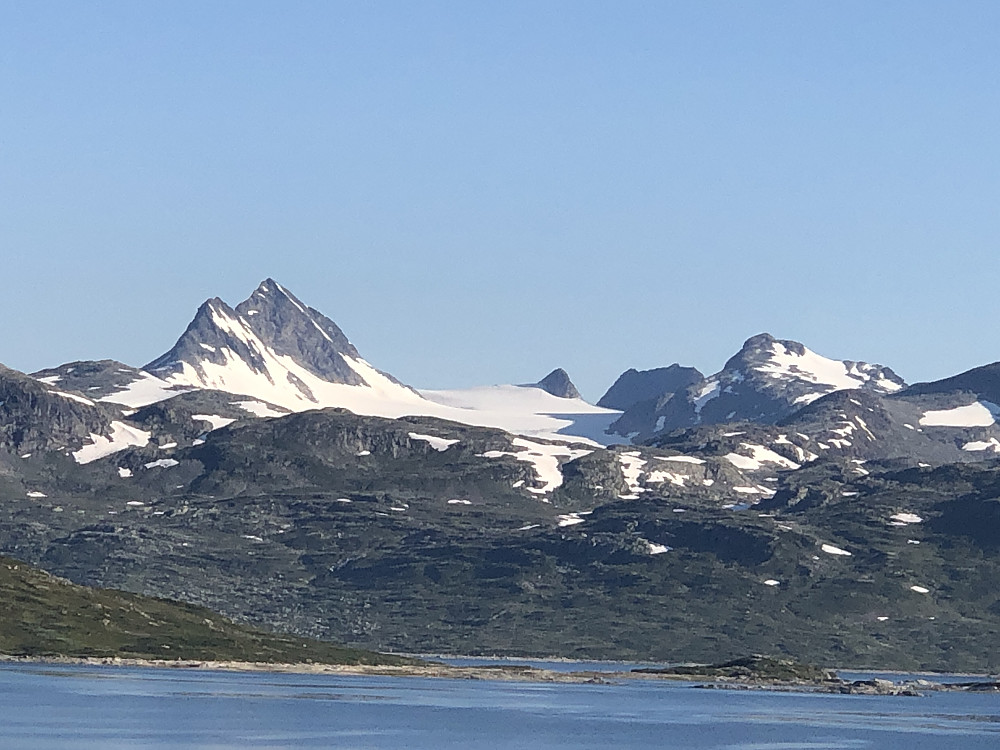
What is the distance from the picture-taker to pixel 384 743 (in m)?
169

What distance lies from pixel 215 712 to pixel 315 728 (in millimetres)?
16095

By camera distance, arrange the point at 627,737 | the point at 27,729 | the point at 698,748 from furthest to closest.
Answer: the point at 627,737 → the point at 698,748 → the point at 27,729

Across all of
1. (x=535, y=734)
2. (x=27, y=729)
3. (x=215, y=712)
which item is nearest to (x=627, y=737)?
(x=535, y=734)

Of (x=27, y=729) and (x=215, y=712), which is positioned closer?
(x=27, y=729)

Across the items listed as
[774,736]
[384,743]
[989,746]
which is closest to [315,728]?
[384,743]

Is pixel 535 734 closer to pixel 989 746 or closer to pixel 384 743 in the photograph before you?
pixel 384 743

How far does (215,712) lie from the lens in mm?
192750

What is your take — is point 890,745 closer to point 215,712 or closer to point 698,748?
point 698,748

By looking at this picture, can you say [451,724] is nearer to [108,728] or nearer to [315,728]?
[315,728]

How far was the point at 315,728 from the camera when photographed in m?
181

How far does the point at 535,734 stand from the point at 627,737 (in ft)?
32.5

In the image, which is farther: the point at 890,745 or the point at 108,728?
the point at 890,745

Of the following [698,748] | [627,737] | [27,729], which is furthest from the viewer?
[627,737]

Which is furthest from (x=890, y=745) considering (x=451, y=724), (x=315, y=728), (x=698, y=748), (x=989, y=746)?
(x=315, y=728)
